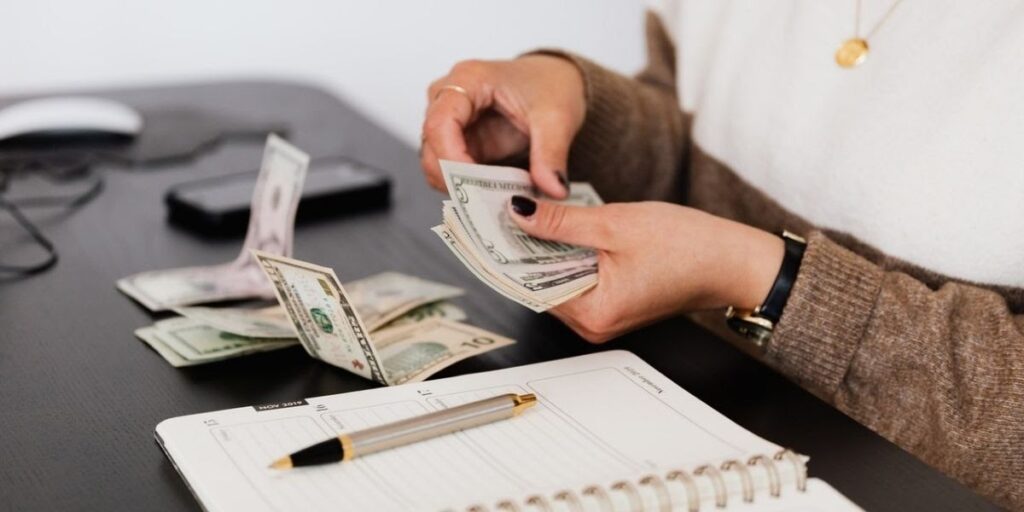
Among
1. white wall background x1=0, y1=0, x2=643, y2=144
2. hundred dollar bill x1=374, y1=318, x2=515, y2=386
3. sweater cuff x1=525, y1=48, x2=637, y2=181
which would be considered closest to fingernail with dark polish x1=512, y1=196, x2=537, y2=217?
hundred dollar bill x1=374, y1=318, x2=515, y2=386

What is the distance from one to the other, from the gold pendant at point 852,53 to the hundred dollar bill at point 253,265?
0.52 m

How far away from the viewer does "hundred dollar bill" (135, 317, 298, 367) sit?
2.53 ft

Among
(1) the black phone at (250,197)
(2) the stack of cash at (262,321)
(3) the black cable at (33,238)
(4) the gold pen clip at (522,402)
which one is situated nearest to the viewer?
(4) the gold pen clip at (522,402)

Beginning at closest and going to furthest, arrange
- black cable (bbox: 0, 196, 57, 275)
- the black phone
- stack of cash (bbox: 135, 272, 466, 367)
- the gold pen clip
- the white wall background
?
the gold pen clip < stack of cash (bbox: 135, 272, 466, 367) < black cable (bbox: 0, 196, 57, 275) < the black phone < the white wall background

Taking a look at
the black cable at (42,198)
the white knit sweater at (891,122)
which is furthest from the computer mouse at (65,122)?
the white knit sweater at (891,122)

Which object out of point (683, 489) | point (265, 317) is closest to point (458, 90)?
point (265, 317)

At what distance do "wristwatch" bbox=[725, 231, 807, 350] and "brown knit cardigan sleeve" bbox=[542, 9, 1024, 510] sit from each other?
0.01 meters

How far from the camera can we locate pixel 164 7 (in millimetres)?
1909

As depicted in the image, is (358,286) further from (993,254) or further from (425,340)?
(993,254)

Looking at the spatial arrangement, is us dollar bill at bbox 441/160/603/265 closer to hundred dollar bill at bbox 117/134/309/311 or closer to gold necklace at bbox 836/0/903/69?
hundred dollar bill at bbox 117/134/309/311

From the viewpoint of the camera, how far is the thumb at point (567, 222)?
804 millimetres

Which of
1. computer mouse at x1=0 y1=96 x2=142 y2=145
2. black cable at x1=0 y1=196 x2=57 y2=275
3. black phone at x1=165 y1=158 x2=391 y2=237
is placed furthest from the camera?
computer mouse at x1=0 y1=96 x2=142 y2=145

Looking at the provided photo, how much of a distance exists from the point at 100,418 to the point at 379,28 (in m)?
1.59

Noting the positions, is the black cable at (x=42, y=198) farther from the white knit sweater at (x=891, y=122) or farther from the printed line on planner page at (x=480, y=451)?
the white knit sweater at (x=891, y=122)
